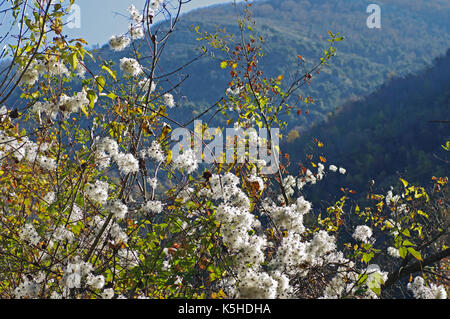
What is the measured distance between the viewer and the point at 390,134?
53312mm

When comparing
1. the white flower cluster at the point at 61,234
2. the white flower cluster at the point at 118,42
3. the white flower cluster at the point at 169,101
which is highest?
the white flower cluster at the point at 169,101

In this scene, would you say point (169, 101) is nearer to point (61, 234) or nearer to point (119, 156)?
point (119, 156)

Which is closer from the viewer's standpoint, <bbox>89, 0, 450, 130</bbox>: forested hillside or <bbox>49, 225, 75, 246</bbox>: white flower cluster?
<bbox>49, 225, 75, 246</bbox>: white flower cluster

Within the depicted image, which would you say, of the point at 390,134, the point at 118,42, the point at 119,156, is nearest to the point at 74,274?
the point at 119,156

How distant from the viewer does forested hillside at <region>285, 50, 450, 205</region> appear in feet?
147

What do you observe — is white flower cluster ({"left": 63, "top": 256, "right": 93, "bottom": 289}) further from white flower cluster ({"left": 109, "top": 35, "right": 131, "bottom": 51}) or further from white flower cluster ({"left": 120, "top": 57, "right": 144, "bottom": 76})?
white flower cluster ({"left": 109, "top": 35, "right": 131, "bottom": 51})

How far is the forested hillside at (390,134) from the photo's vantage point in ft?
147

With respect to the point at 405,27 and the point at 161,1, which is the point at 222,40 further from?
the point at 405,27

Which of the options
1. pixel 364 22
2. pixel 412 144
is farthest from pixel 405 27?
pixel 412 144

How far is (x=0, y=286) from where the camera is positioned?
11.1 feet

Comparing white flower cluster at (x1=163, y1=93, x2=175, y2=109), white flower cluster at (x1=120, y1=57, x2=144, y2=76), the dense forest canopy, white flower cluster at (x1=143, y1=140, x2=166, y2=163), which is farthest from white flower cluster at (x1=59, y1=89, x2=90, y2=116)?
white flower cluster at (x1=163, y1=93, x2=175, y2=109)

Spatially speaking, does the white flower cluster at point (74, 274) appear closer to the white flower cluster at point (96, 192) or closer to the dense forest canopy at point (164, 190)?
the dense forest canopy at point (164, 190)

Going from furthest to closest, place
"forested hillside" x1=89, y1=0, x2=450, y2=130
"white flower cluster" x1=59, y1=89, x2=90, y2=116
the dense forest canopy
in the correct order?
1. "forested hillside" x1=89, y1=0, x2=450, y2=130
2. "white flower cluster" x1=59, y1=89, x2=90, y2=116
3. the dense forest canopy

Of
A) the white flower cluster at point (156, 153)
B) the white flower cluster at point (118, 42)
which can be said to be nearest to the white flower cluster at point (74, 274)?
the white flower cluster at point (156, 153)
